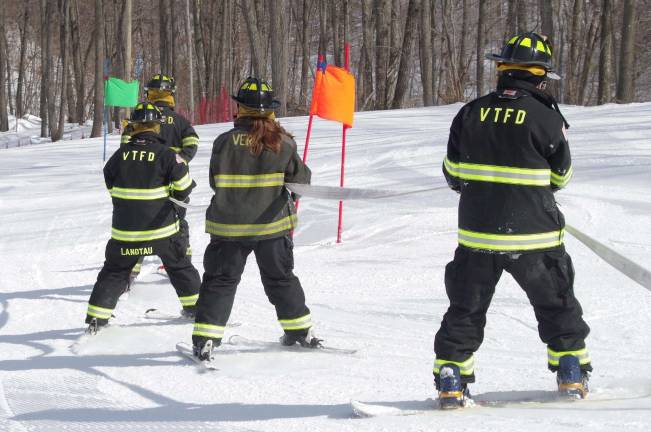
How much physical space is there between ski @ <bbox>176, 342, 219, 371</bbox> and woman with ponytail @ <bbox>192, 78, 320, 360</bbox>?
0.04m

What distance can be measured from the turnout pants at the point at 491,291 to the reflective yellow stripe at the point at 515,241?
39mm

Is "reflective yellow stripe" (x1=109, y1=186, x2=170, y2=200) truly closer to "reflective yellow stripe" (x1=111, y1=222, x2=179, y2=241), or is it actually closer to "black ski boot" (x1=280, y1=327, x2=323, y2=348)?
"reflective yellow stripe" (x1=111, y1=222, x2=179, y2=241)

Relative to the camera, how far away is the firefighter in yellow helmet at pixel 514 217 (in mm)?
3992

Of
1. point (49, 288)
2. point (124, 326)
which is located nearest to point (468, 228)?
point (124, 326)

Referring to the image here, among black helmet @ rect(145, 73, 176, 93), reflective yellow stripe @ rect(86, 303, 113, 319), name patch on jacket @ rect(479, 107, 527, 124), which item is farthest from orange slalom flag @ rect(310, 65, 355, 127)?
name patch on jacket @ rect(479, 107, 527, 124)

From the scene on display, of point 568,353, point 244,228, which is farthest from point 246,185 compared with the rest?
point 568,353

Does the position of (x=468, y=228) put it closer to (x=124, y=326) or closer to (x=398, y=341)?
(x=398, y=341)

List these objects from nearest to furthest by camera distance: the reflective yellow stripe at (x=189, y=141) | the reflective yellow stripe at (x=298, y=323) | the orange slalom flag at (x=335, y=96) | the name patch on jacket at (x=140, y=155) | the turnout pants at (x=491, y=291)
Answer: the turnout pants at (x=491, y=291)
the reflective yellow stripe at (x=298, y=323)
the name patch on jacket at (x=140, y=155)
the reflective yellow stripe at (x=189, y=141)
the orange slalom flag at (x=335, y=96)

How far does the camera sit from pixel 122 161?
616 cm

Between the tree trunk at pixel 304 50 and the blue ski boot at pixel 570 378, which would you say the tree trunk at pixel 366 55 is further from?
the blue ski boot at pixel 570 378

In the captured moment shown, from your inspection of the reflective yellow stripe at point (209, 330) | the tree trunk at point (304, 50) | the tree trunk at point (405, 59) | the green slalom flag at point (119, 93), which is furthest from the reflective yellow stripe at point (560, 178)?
the tree trunk at point (304, 50)

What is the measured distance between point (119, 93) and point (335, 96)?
7.90 m

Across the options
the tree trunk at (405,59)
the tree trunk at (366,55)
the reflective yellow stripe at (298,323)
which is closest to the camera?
the reflective yellow stripe at (298,323)

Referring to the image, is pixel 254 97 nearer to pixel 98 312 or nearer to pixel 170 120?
pixel 98 312
